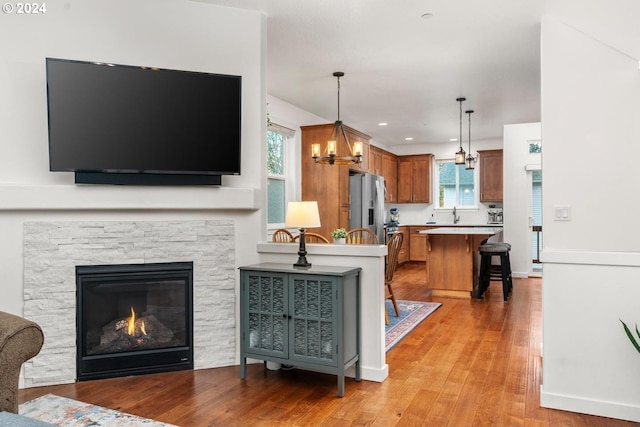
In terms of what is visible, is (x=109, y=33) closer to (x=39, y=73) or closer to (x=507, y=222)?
(x=39, y=73)

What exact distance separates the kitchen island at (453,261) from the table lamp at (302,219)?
329 centimetres

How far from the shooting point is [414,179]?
1055cm

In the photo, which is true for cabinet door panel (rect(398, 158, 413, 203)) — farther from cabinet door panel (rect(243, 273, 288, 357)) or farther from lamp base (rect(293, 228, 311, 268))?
cabinet door panel (rect(243, 273, 288, 357))

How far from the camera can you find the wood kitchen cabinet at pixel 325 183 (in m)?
6.95

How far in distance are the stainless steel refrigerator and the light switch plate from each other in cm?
423

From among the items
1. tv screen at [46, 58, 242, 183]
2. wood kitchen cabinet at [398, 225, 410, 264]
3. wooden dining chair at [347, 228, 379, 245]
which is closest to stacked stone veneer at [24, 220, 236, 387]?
tv screen at [46, 58, 242, 183]

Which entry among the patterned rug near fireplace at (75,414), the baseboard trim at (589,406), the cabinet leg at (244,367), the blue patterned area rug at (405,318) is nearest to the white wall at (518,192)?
the blue patterned area rug at (405,318)

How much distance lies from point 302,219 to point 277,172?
11.4ft

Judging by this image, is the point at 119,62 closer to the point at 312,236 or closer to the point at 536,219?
the point at 312,236

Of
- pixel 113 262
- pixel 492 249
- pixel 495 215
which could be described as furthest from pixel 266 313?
pixel 495 215

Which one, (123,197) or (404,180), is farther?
(404,180)

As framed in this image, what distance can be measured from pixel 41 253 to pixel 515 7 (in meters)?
3.89

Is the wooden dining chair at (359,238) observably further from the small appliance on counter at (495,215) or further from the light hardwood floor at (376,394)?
the small appliance on counter at (495,215)

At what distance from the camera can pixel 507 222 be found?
816 cm
